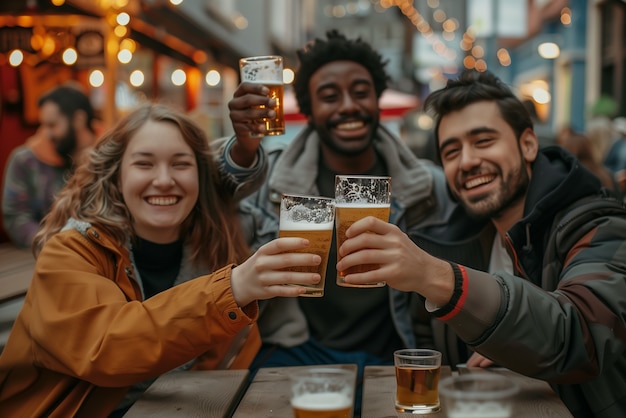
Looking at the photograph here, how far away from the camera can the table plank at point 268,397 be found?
2.33 m

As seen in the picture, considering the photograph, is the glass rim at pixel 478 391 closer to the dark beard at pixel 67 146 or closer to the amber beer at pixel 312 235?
the amber beer at pixel 312 235

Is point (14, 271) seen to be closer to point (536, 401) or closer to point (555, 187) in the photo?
point (555, 187)

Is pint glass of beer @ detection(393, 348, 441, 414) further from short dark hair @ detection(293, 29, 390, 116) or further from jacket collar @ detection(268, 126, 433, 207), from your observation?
short dark hair @ detection(293, 29, 390, 116)

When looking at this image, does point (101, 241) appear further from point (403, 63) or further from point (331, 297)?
point (403, 63)

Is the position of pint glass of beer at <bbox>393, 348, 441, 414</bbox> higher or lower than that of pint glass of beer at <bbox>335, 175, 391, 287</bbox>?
lower

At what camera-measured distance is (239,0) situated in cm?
2006

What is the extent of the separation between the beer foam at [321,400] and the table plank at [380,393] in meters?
0.48

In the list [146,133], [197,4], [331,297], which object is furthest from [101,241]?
[197,4]

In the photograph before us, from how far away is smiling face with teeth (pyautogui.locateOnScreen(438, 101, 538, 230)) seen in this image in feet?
10.1

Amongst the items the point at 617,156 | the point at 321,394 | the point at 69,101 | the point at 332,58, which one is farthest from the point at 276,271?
the point at 617,156

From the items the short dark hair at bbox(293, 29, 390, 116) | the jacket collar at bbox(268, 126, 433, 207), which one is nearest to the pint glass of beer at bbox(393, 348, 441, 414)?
the jacket collar at bbox(268, 126, 433, 207)

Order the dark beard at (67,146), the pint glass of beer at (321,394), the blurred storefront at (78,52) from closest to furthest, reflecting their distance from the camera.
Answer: the pint glass of beer at (321,394), the dark beard at (67,146), the blurred storefront at (78,52)

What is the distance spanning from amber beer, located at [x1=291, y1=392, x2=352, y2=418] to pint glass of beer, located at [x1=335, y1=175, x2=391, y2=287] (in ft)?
1.27

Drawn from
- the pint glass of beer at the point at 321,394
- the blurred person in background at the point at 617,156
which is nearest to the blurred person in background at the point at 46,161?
the pint glass of beer at the point at 321,394
